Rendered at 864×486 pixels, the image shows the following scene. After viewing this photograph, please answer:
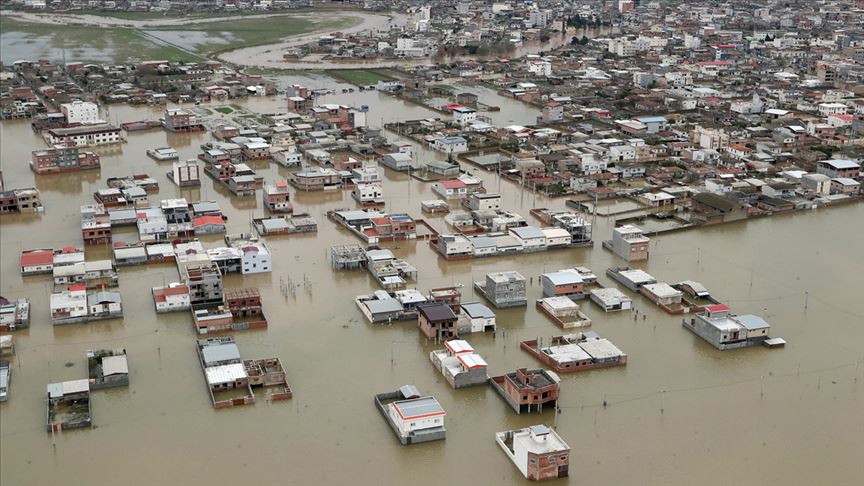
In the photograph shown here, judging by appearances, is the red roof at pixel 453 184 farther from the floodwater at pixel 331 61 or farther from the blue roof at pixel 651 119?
the floodwater at pixel 331 61

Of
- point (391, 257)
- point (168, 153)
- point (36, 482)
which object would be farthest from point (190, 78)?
point (36, 482)

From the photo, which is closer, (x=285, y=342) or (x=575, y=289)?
(x=285, y=342)

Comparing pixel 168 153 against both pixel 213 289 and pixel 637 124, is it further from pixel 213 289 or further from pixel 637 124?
pixel 637 124

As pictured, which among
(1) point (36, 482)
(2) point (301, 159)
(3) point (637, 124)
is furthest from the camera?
(3) point (637, 124)

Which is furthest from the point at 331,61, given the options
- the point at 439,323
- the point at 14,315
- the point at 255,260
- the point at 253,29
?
the point at 439,323

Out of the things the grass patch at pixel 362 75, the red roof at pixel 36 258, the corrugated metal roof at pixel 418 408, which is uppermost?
the grass patch at pixel 362 75

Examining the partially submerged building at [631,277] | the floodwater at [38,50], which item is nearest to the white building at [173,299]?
the partially submerged building at [631,277]

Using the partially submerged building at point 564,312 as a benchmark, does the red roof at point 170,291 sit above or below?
above

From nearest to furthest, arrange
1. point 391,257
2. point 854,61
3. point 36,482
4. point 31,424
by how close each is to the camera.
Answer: point 36,482 → point 31,424 → point 391,257 → point 854,61
